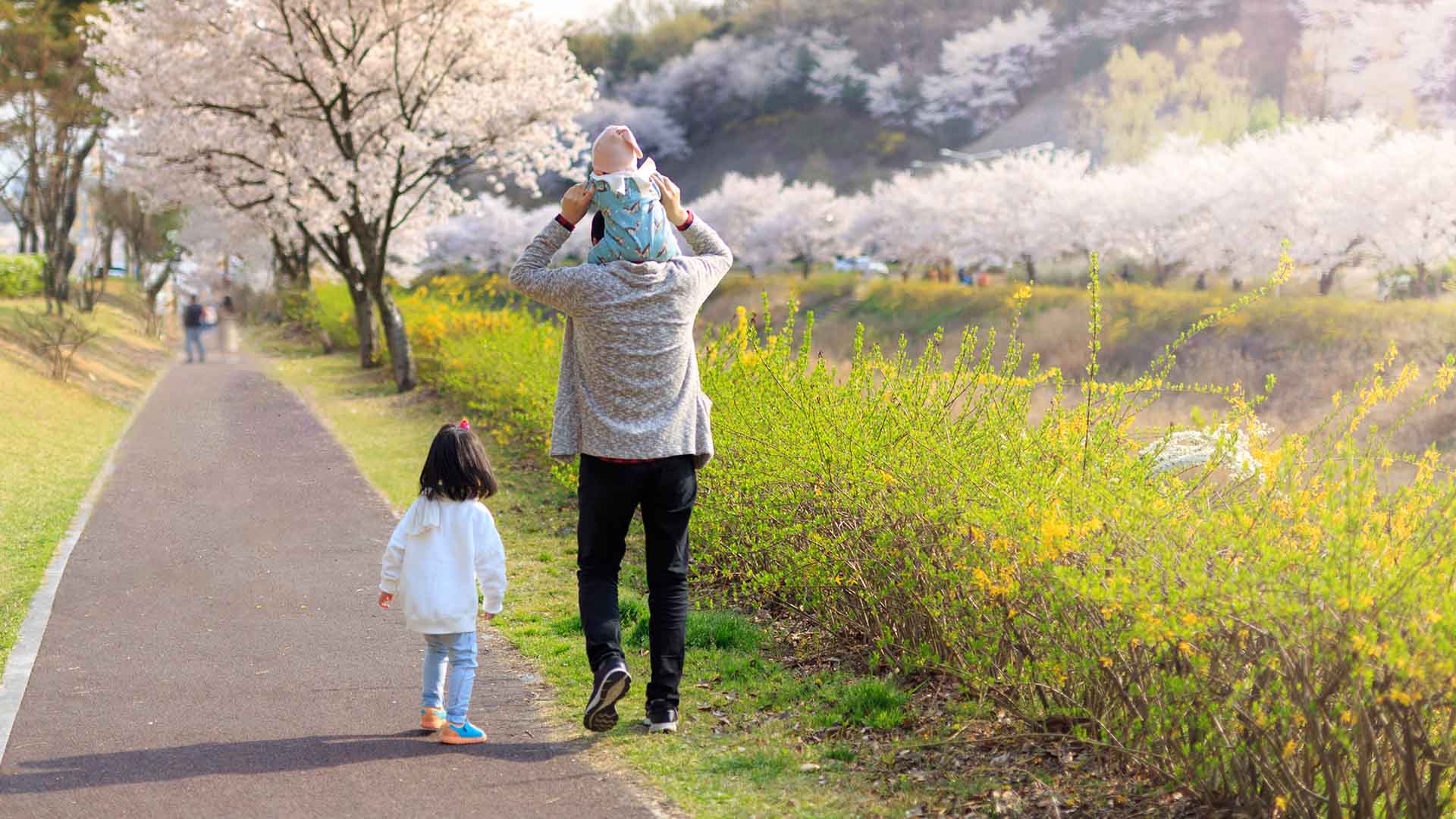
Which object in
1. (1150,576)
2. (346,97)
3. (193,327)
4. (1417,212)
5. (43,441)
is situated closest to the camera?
(1150,576)

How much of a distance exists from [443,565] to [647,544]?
695 millimetres

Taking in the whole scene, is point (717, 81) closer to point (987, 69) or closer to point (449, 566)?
point (987, 69)

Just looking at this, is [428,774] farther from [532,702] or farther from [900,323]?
[900,323]

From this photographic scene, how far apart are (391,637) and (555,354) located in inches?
259

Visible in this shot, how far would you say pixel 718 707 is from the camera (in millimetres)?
5031

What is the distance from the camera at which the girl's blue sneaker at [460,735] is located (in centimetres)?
445

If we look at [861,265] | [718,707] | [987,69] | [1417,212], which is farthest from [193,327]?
[987,69]

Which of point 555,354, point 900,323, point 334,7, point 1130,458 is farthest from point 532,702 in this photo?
point 900,323

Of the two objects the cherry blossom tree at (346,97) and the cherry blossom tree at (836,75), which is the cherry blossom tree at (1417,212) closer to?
the cherry blossom tree at (346,97)

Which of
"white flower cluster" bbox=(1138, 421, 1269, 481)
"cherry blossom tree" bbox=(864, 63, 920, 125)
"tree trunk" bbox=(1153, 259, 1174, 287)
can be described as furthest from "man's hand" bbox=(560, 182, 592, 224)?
"cherry blossom tree" bbox=(864, 63, 920, 125)

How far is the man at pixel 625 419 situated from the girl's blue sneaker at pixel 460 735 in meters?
0.38

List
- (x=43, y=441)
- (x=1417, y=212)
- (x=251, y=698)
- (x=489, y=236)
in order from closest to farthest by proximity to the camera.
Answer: (x=251, y=698) < (x=43, y=441) < (x=1417, y=212) < (x=489, y=236)

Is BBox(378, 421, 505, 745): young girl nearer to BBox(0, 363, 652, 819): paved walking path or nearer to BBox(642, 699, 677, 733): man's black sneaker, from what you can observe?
BBox(0, 363, 652, 819): paved walking path

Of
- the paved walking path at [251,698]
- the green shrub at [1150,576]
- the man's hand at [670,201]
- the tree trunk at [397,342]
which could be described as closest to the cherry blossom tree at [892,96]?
the tree trunk at [397,342]
